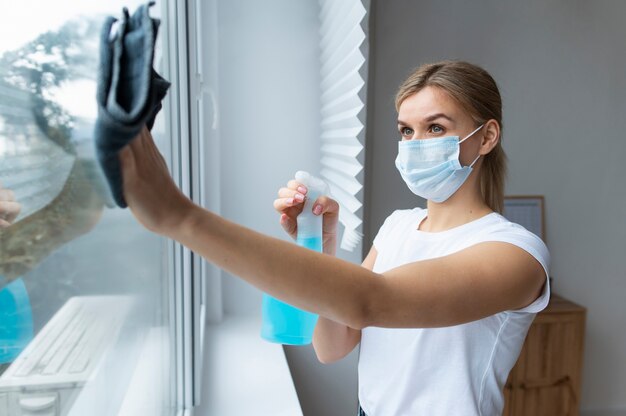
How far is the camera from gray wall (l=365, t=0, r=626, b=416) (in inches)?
105

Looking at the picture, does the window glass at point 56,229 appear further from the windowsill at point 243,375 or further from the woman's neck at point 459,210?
the windowsill at point 243,375

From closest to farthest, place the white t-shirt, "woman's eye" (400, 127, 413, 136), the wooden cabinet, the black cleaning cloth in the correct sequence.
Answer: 1. the black cleaning cloth
2. the white t-shirt
3. "woman's eye" (400, 127, 413, 136)
4. the wooden cabinet

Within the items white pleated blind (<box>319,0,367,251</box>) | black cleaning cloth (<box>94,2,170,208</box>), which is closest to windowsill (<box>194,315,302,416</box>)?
white pleated blind (<box>319,0,367,251</box>)

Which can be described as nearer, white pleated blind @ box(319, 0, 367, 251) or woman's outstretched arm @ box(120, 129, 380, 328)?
woman's outstretched arm @ box(120, 129, 380, 328)

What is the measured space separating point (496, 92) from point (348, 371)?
152 cm

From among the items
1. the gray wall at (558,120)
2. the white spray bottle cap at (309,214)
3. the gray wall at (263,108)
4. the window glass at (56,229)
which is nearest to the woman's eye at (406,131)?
the white spray bottle cap at (309,214)

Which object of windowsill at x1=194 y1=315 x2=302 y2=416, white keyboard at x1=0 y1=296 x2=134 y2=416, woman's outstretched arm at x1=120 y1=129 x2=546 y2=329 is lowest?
windowsill at x1=194 y1=315 x2=302 y2=416

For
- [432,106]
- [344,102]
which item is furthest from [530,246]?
[344,102]

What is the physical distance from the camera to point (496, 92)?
111cm

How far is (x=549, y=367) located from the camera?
2.63 metres

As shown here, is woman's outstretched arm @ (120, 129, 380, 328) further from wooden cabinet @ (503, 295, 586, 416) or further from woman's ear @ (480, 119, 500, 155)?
wooden cabinet @ (503, 295, 586, 416)

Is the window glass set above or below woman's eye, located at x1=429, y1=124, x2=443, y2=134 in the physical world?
below

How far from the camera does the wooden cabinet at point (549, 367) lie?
2596 mm

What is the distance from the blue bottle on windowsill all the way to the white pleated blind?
27.7 inches
